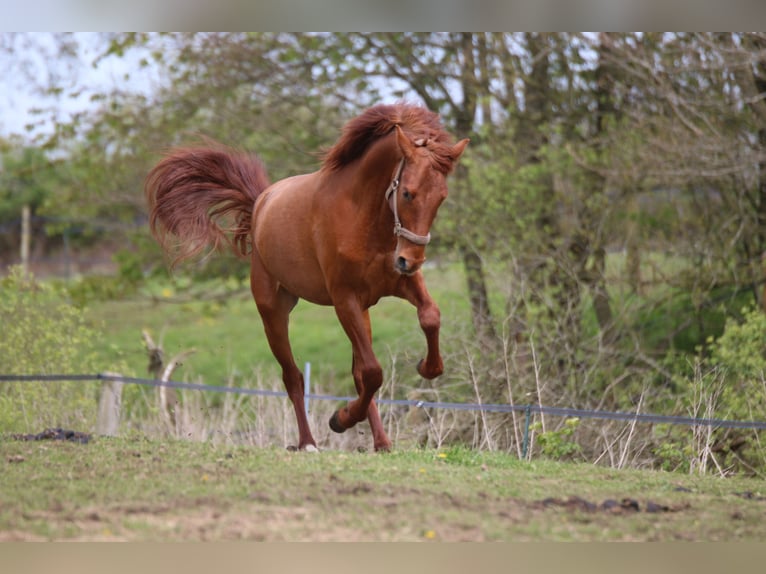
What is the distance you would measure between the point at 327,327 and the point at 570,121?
720 cm

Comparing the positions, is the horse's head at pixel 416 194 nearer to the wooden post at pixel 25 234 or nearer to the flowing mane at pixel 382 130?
the flowing mane at pixel 382 130

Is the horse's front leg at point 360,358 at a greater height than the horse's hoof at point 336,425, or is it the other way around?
the horse's front leg at point 360,358

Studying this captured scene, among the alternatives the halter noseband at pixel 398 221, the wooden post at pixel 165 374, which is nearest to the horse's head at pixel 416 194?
the halter noseband at pixel 398 221

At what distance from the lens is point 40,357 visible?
10766 millimetres

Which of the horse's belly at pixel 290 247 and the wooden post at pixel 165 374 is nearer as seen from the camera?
the horse's belly at pixel 290 247

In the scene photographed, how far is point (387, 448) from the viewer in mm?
6621

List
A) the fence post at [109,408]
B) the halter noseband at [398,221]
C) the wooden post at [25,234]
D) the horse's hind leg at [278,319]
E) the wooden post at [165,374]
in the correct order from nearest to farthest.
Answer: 1. the halter noseband at [398,221]
2. the horse's hind leg at [278,319]
3. the fence post at [109,408]
4. the wooden post at [165,374]
5. the wooden post at [25,234]

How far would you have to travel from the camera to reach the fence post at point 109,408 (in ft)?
29.9

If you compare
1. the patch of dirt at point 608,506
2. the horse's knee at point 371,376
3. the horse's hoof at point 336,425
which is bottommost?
the patch of dirt at point 608,506

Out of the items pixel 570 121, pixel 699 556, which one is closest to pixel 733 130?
pixel 570 121

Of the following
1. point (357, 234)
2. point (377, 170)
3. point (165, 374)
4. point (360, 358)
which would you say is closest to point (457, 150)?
point (377, 170)

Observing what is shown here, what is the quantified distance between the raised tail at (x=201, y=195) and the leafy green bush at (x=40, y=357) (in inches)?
106

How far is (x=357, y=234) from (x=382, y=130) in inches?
27.1

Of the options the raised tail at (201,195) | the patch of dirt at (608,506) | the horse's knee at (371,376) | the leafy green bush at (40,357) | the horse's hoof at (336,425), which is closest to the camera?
the patch of dirt at (608,506)
